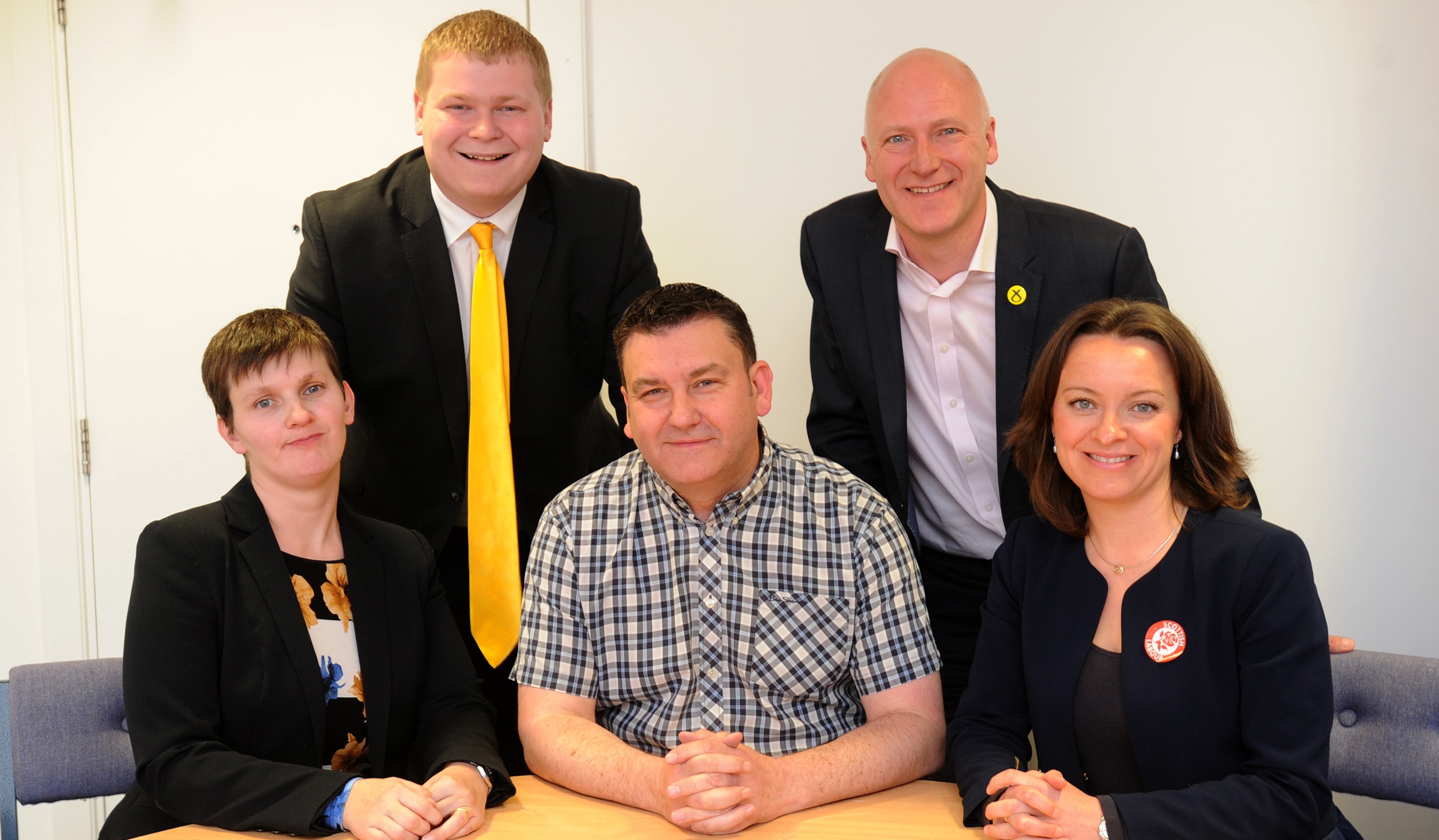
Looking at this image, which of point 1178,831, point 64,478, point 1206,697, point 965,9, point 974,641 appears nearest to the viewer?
point 1178,831

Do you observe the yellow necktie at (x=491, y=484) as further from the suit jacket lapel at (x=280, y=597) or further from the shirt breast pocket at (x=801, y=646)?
the shirt breast pocket at (x=801, y=646)

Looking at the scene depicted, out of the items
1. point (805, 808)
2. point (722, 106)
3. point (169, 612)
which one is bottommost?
point (805, 808)

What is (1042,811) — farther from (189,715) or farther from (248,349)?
(248,349)

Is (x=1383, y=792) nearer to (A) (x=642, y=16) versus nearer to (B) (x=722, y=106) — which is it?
(B) (x=722, y=106)

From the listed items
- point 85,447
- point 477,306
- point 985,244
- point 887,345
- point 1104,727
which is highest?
point 985,244

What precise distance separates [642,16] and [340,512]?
6.12 feet

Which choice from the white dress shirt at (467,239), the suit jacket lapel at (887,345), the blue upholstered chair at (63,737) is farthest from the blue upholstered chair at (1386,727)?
the blue upholstered chair at (63,737)

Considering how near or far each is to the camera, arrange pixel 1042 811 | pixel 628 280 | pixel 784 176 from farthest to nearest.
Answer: pixel 784 176
pixel 628 280
pixel 1042 811

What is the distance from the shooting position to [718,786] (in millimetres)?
1698

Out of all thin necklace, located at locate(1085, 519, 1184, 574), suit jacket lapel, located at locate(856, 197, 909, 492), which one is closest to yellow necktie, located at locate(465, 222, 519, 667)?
suit jacket lapel, located at locate(856, 197, 909, 492)

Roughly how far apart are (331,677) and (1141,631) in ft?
4.48

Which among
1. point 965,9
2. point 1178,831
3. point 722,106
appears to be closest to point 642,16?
point 722,106

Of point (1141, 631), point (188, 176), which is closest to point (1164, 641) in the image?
point (1141, 631)

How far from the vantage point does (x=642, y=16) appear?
11.1ft
